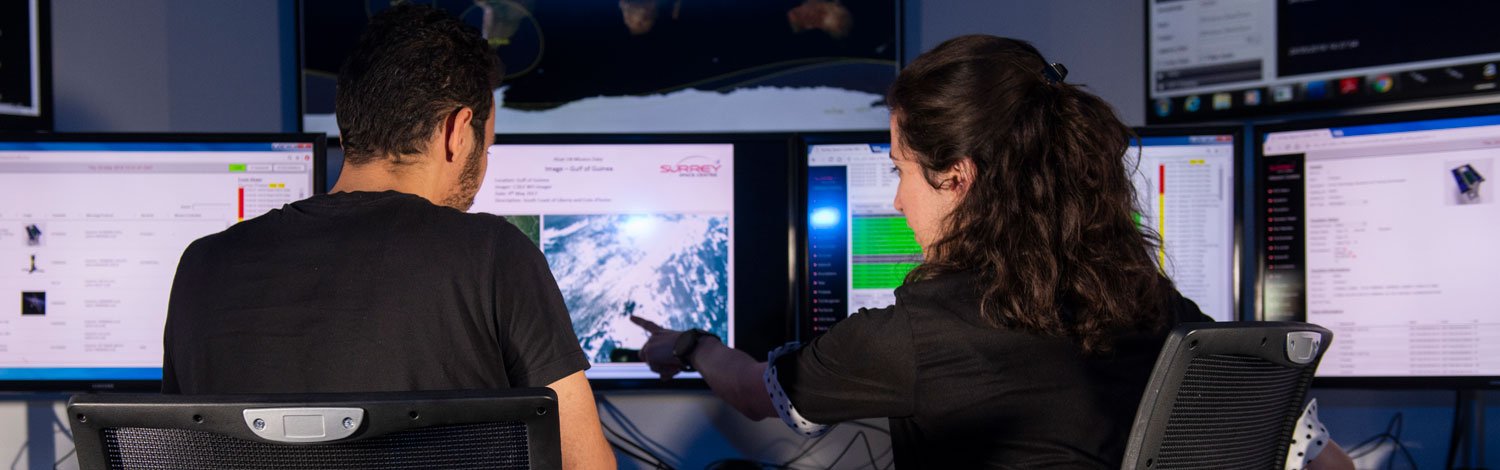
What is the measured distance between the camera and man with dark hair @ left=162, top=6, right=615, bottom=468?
1029 millimetres

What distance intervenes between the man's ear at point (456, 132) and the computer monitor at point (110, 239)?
24.5 inches

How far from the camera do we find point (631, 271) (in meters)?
1.79

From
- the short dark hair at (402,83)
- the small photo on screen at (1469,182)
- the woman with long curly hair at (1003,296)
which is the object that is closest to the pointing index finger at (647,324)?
the woman with long curly hair at (1003,296)

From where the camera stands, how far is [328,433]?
697 mm

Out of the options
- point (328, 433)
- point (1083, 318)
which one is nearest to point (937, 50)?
point (1083, 318)

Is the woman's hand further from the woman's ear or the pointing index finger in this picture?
the woman's ear

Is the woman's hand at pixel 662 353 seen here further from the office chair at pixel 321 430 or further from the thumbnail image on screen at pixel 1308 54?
the thumbnail image on screen at pixel 1308 54

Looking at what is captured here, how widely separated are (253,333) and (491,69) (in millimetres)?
416

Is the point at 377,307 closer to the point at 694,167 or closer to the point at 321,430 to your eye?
the point at 321,430

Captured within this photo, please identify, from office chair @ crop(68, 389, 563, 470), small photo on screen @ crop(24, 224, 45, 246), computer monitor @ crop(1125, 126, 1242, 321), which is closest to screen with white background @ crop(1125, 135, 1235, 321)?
computer monitor @ crop(1125, 126, 1242, 321)

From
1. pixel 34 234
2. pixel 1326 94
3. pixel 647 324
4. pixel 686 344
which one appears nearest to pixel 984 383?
pixel 686 344

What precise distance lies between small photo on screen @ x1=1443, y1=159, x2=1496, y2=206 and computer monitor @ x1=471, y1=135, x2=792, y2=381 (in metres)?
1.15

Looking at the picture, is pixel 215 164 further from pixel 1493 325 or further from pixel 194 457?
pixel 1493 325

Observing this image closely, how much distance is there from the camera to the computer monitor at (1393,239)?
1698 millimetres
